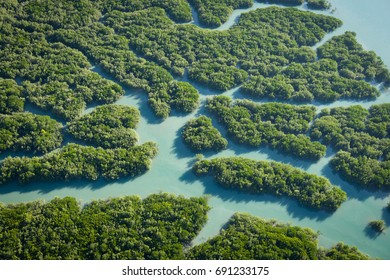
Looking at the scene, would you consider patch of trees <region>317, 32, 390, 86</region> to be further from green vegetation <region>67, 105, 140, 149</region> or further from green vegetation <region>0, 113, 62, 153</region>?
green vegetation <region>0, 113, 62, 153</region>

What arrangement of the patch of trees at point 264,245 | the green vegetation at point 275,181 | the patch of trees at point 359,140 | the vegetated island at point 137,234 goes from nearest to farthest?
the vegetated island at point 137,234
the patch of trees at point 264,245
the green vegetation at point 275,181
the patch of trees at point 359,140

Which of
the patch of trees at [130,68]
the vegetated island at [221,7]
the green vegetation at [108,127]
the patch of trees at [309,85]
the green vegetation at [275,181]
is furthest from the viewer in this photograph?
the vegetated island at [221,7]

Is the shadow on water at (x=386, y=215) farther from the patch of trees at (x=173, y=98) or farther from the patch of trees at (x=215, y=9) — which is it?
the patch of trees at (x=215, y=9)

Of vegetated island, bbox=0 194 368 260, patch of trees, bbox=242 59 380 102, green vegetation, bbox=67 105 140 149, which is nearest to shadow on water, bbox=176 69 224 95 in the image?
patch of trees, bbox=242 59 380 102

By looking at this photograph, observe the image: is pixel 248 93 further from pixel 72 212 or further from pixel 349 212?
pixel 72 212

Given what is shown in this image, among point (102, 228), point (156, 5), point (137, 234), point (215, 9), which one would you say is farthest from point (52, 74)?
point (215, 9)

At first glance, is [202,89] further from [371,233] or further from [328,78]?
[371,233]

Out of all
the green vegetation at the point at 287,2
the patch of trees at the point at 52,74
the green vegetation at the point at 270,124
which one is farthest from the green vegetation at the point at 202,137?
A: the green vegetation at the point at 287,2
